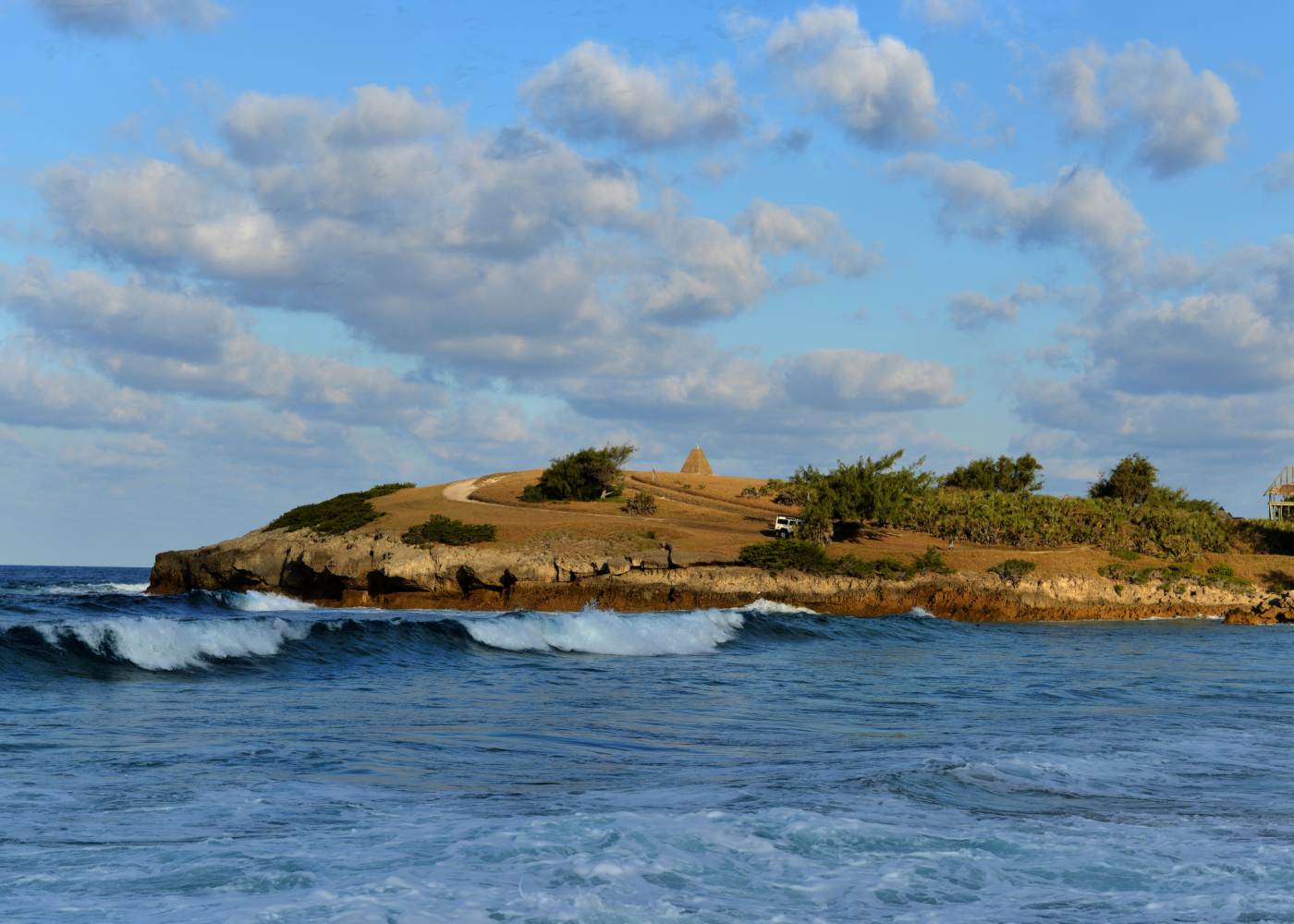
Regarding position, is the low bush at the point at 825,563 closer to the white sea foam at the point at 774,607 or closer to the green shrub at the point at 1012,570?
the white sea foam at the point at 774,607

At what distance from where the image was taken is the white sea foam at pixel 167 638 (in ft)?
78.9

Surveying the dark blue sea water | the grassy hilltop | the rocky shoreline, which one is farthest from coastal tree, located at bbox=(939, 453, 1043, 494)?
the dark blue sea water

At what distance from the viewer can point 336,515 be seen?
7156 centimetres

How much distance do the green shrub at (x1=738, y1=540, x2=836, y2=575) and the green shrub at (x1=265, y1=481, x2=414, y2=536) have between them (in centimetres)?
2357

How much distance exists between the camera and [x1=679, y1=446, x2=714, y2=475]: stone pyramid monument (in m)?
116

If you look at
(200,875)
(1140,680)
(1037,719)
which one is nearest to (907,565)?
(1140,680)

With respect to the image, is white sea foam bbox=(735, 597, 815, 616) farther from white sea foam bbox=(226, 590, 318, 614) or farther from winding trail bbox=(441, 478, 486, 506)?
winding trail bbox=(441, 478, 486, 506)

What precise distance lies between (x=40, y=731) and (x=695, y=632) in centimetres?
2314

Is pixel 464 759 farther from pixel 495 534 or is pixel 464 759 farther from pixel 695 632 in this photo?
pixel 495 534

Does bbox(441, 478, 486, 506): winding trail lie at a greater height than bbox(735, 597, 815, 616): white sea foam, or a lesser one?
greater

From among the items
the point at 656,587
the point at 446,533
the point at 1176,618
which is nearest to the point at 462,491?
the point at 446,533

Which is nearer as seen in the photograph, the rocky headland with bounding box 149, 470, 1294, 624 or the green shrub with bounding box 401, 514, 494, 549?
the rocky headland with bounding box 149, 470, 1294, 624

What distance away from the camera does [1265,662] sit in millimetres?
30297

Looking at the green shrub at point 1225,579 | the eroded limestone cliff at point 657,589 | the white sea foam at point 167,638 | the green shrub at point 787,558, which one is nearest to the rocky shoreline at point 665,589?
the eroded limestone cliff at point 657,589
